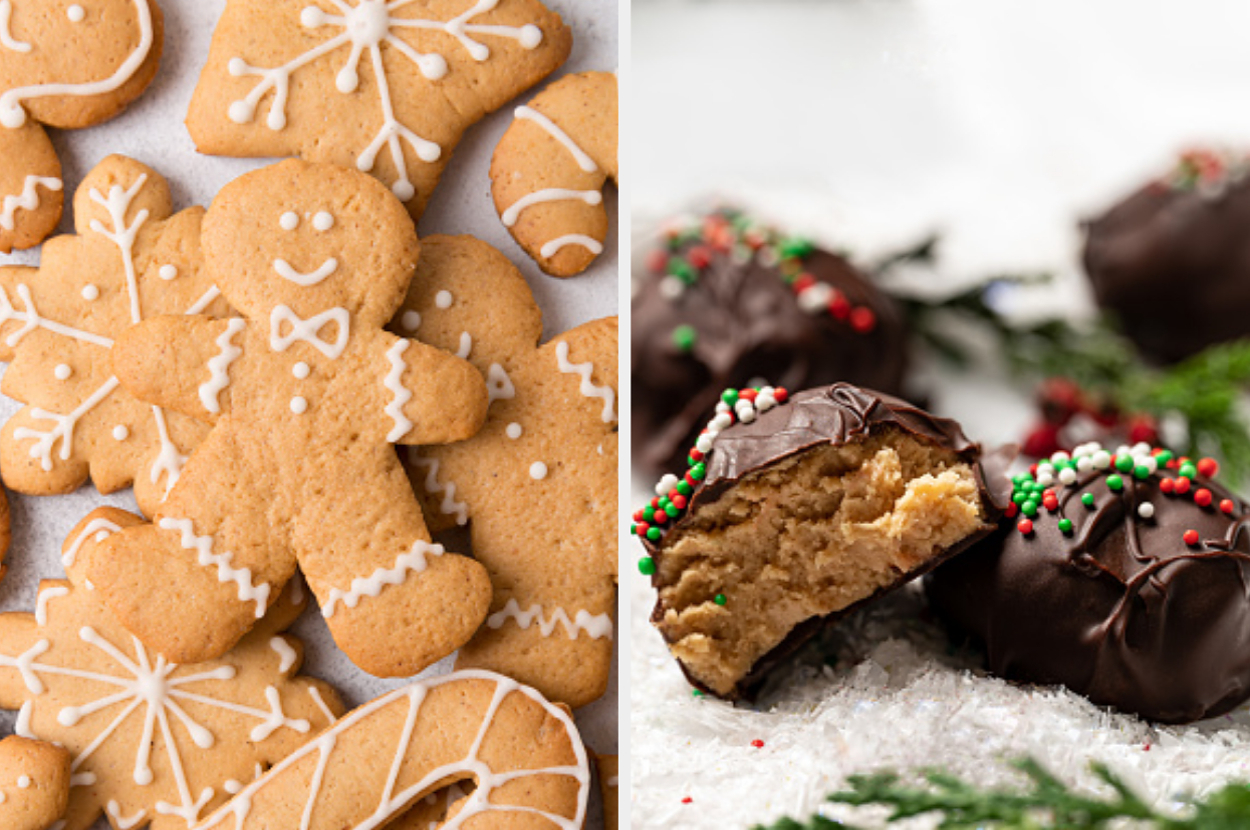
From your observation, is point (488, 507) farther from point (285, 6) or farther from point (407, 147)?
point (285, 6)

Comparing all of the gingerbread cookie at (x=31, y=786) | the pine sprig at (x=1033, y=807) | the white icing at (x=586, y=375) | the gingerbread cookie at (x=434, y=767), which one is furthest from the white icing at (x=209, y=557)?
the pine sprig at (x=1033, y=807)

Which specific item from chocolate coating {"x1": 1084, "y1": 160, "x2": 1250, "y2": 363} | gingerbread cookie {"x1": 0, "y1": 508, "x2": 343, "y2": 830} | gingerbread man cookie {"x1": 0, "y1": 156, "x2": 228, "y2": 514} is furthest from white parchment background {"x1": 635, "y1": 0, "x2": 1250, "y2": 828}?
gingerbread man cookie {"x1": 0, "y1": 156, "x2": 228, "y2": 514}

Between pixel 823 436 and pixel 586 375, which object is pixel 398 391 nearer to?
pixel 586 375

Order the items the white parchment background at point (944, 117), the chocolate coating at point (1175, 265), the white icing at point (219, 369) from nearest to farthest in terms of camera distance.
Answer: the white icing at point (219, 369)
the white parchment background at point (944, 117)
the chocolate coating at point (1175, 265)

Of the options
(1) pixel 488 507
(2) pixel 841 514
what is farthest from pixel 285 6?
(2) pixel 841 514

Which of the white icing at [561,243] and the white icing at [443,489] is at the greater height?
the white icing at [561,243]

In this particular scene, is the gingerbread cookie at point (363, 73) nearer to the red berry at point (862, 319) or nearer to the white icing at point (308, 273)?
Answer: the white icing at point (308, 273)
